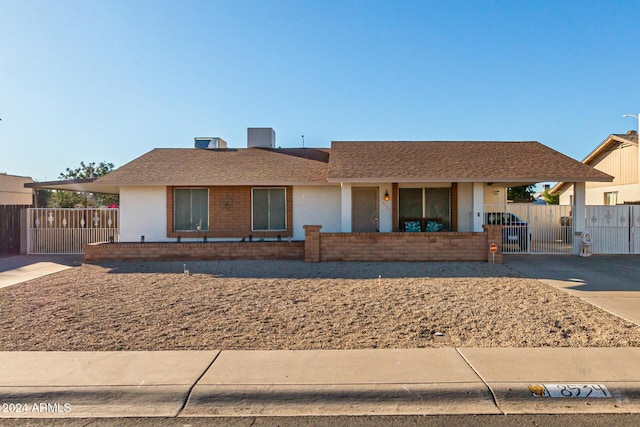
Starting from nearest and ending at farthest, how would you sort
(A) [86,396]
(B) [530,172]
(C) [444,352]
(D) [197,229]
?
(A) [86,396]
(C) [444,352]
(B) [530,172]
(D) [197,229]

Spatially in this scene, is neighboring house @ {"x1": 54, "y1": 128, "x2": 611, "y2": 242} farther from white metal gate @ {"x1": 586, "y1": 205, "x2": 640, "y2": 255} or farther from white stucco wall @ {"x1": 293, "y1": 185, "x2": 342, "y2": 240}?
white metal gate @ {"x1": 586, "y1": 205, "x2": 640, "y2": 255}

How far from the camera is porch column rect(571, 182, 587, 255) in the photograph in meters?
15.1

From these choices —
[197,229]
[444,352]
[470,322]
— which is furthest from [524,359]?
[197,229]

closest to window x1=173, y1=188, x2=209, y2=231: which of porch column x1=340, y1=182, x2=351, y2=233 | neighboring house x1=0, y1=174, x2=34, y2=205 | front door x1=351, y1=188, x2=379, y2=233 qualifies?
porch column x1=340, y1=182, x2=351, y2=233

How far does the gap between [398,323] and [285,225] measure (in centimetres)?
970

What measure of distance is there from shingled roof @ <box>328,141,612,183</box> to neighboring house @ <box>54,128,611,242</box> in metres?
0.04

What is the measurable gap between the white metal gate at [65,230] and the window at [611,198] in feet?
78.2

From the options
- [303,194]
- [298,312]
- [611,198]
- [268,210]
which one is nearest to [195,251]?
[268,210]

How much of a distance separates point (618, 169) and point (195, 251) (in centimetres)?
2194

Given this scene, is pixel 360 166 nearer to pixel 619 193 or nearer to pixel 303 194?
pixel 303 194

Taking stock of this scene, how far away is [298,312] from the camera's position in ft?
25.1

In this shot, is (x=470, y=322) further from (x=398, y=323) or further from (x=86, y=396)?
(x=86, y=396)

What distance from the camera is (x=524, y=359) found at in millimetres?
5398

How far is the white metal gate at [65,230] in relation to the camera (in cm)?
1698
